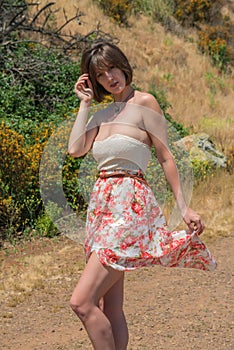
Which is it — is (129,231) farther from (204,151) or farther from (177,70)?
(177,70)

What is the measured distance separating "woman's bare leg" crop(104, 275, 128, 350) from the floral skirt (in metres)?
0.25

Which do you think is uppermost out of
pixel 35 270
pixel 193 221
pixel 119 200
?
pixel 119 200

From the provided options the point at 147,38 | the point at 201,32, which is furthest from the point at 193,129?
the point at 201,32

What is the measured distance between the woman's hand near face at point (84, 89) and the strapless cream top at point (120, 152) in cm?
23

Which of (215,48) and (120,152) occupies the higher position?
(120,152)

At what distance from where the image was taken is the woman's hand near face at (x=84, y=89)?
3.23 m

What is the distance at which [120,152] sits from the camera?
3137 mm

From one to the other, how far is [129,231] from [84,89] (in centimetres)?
74

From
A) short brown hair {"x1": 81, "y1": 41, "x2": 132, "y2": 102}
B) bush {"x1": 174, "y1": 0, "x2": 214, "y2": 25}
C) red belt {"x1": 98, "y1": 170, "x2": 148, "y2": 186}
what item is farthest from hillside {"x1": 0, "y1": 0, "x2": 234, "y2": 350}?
→ bush {"x1": 174, "y1": 0, "x2": 214, "y2": 25}

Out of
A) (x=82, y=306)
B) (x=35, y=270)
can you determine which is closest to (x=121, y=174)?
(x=82, y=306)

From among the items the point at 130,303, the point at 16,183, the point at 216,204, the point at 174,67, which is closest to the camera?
the point at 130,303

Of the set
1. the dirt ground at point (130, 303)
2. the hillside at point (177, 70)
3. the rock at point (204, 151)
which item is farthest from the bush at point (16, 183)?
the hillside at point (177, 70)

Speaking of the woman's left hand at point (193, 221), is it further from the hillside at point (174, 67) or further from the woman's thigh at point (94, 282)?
the hillside at point (174, 67)

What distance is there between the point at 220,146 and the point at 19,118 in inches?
159
